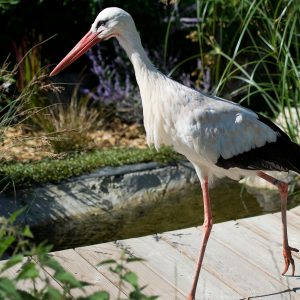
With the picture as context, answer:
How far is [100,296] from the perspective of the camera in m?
2.28

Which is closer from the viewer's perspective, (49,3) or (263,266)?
(263,266)

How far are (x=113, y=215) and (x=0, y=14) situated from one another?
3.28 m

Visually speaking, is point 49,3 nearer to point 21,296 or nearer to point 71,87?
point 71,87

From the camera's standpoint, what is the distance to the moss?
628 cm

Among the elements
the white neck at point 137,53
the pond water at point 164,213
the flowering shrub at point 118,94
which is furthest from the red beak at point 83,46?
the flowering shrub at point 118,94

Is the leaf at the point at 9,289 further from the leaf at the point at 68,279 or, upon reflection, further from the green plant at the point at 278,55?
the green plant at the point at 278,55

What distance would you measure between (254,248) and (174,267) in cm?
61

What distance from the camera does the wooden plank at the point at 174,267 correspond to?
13.4 ft

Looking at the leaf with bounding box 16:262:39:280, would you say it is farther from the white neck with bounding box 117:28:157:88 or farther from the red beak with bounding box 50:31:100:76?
the red beak with bounding box 50:31:100:76

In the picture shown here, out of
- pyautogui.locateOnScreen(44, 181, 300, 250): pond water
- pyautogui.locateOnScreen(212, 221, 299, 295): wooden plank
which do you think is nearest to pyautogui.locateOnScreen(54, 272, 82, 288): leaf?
pyautogui.locateOnScreen(212, 221, 299, 295): wooden plank

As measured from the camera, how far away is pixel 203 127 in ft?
13.8

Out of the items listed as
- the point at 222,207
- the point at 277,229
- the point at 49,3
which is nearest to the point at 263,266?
the point at 277,229

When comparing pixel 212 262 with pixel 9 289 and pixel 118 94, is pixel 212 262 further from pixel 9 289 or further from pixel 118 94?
pixel 118 94

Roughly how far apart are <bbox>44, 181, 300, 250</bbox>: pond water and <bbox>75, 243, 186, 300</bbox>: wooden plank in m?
1.21
